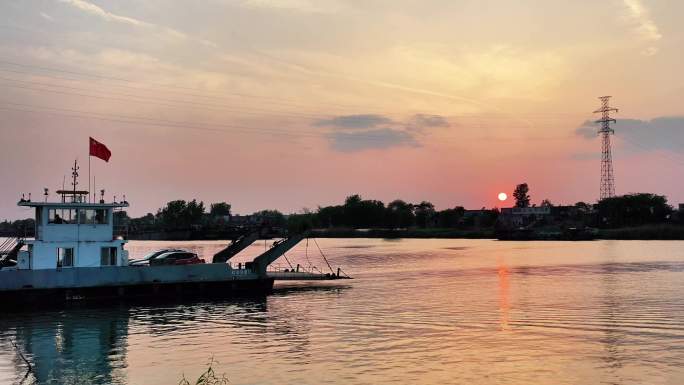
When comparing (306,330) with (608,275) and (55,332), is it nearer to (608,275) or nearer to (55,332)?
(55,332)

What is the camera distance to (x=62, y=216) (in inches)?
1603

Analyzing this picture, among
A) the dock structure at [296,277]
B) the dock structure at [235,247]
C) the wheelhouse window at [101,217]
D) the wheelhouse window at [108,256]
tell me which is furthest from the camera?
the dock structure at [296,277]

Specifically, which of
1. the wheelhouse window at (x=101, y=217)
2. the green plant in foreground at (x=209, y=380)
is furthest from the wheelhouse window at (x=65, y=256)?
the green plant in foreground at (x=209, y=380)

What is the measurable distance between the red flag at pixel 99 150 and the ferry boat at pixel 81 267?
192cm

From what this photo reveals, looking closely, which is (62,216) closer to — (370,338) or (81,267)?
(81,267)

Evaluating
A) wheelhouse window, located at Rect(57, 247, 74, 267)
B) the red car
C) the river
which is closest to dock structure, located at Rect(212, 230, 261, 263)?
the red car

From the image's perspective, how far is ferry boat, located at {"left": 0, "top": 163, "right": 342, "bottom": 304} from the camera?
39.2 metres

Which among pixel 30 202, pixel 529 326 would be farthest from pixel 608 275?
pixel 30 202

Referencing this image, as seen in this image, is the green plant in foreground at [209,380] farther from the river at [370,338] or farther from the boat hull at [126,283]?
the boat hull at [126,283]

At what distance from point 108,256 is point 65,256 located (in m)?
2.68

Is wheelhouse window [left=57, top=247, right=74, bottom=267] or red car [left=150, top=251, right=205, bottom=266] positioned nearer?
wheelhouse window [left=57, top=247, right=74, bottom=267]

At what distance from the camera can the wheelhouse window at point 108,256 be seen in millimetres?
41750

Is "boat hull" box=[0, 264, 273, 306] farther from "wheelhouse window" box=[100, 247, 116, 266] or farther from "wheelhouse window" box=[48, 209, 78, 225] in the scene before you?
"wheelhouse window" box=[48, 209, 78, 225]

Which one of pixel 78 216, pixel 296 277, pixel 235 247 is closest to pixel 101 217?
pixel 78 216
